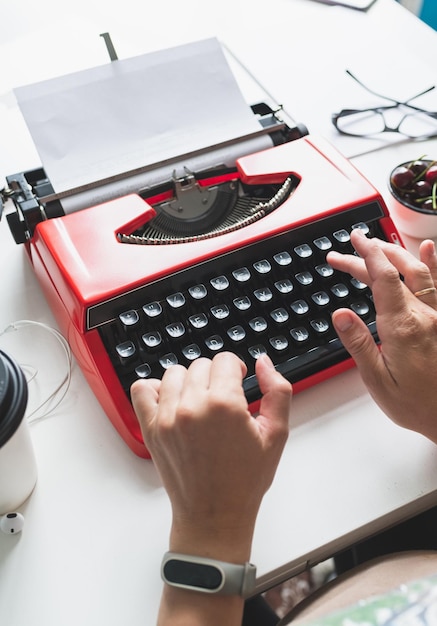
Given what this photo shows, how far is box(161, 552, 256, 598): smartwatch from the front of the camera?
719mm

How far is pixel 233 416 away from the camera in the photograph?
730mm

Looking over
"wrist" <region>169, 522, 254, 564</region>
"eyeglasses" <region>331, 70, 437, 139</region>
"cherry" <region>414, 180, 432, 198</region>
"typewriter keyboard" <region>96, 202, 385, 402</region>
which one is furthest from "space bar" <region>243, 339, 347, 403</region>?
"eyeglasses" <region>331, 70, 437, 139</region>

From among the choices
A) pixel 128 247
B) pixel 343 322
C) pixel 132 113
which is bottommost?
pixel 343 322

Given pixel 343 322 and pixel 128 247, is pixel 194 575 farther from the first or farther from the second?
pixel 128 247

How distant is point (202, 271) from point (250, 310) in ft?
0.32

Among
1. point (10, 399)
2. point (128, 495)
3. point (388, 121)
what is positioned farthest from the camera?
point (388, 121)

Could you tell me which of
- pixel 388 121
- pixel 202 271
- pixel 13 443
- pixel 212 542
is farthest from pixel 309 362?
pixel 388 121

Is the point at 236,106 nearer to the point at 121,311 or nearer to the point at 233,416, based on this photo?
the point at 121,311

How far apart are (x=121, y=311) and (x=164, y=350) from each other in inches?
3.4

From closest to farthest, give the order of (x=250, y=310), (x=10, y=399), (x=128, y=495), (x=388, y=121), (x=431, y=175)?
(x=10, y=399), (x=128, y=495), (x=250, y=310), (x=431, y=175), (x=388, y=121)

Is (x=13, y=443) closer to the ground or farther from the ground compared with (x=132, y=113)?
closer to the ground

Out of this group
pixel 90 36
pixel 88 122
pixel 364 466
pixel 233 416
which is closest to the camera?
pixel 233 416

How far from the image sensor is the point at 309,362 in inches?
37.7

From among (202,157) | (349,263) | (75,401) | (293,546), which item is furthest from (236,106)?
(293,546)
